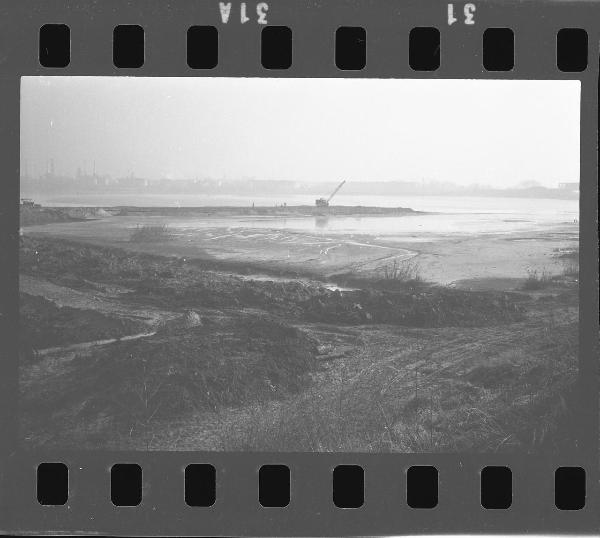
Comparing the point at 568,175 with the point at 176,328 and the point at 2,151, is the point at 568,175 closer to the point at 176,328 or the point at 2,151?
the point at 176,328

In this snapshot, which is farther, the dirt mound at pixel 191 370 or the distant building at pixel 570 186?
the distant building at pixel 570 186

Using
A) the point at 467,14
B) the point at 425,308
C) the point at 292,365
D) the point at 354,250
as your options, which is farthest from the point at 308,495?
the point at 467,14

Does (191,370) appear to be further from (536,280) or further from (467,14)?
(467,14)

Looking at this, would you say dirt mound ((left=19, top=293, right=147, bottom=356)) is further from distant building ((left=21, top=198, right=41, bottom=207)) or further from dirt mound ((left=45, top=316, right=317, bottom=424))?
distant building ((left=21, top=198, right=41, bottom=207))

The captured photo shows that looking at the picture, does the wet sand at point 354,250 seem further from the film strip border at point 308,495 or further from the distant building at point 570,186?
the film strip border at point 308,495

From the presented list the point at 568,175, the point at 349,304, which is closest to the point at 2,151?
the point at 349,304

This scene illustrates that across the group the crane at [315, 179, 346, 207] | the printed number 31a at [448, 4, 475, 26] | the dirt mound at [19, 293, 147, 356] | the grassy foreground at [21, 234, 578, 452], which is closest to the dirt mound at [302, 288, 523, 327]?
the grassy foreground at [21, 234, 578, 452]

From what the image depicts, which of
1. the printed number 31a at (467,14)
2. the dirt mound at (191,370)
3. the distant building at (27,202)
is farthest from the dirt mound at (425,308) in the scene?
the distant building at (27,202)

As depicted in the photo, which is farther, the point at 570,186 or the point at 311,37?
the point at 570,186
